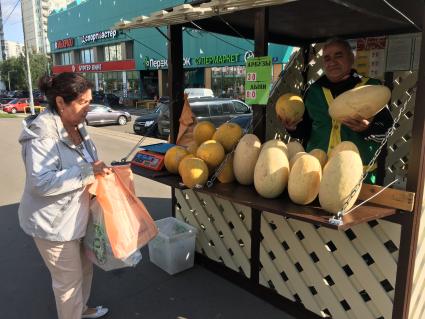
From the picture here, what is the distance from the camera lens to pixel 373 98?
2.03 m

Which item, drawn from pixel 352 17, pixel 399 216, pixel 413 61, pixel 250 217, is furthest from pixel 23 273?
pixel 413 61

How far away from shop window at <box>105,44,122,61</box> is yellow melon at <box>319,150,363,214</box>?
119 ft

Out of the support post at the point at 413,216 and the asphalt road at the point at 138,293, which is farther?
the asphalt road at the point at 138,293

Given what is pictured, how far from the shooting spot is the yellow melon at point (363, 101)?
2031 millimetres

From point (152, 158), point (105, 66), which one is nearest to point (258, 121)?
point (152, 158)

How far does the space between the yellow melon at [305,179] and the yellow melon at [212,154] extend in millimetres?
670

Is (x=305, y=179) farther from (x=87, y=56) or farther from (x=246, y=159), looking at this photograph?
(x=87, y=56)

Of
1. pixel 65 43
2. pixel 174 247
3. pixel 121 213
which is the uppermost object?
pixel 65 43

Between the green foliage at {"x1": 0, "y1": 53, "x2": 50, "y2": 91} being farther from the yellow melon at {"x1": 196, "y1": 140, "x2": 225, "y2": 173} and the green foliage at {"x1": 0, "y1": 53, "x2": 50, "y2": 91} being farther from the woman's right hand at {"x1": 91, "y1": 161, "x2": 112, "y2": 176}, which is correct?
the yellow melon at {"x1": 196, "y1": 140, "x2": 225, "y2": 173}

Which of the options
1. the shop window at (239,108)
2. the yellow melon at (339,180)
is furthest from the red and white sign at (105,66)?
the yellow melon at (339,180)

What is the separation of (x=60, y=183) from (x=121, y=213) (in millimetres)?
457

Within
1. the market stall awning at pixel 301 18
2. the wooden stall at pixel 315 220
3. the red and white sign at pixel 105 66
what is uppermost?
the red and white sign at pixel 105 66

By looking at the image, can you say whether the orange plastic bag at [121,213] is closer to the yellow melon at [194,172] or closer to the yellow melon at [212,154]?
the yellow melon at [194,172]

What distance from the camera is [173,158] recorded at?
9.12ft
